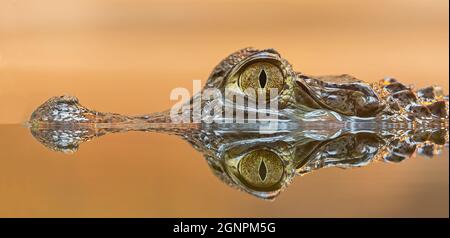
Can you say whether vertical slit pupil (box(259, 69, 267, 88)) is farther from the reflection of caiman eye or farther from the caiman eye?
the reflection of caiman eye

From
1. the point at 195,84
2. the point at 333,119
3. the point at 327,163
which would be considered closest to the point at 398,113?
the point at 333,119

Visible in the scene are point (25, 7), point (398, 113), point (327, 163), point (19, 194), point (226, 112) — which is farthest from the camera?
→ point (25, 7)

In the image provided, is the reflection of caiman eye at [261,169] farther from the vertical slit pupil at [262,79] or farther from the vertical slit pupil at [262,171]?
the vertical slit pupil at [262,79]

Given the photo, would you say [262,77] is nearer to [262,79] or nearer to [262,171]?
[262,79]

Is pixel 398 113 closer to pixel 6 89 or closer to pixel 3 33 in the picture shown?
pixel 6 89

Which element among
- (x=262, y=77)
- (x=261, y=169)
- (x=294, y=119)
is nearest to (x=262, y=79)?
(x=262, y=77)

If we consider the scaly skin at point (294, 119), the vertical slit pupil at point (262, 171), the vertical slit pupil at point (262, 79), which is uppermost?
the vertical slit pupil at point (262, 79)

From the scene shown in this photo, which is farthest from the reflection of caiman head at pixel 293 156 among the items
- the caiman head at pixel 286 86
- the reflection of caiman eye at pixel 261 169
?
the caiman head at pixel 286 86
